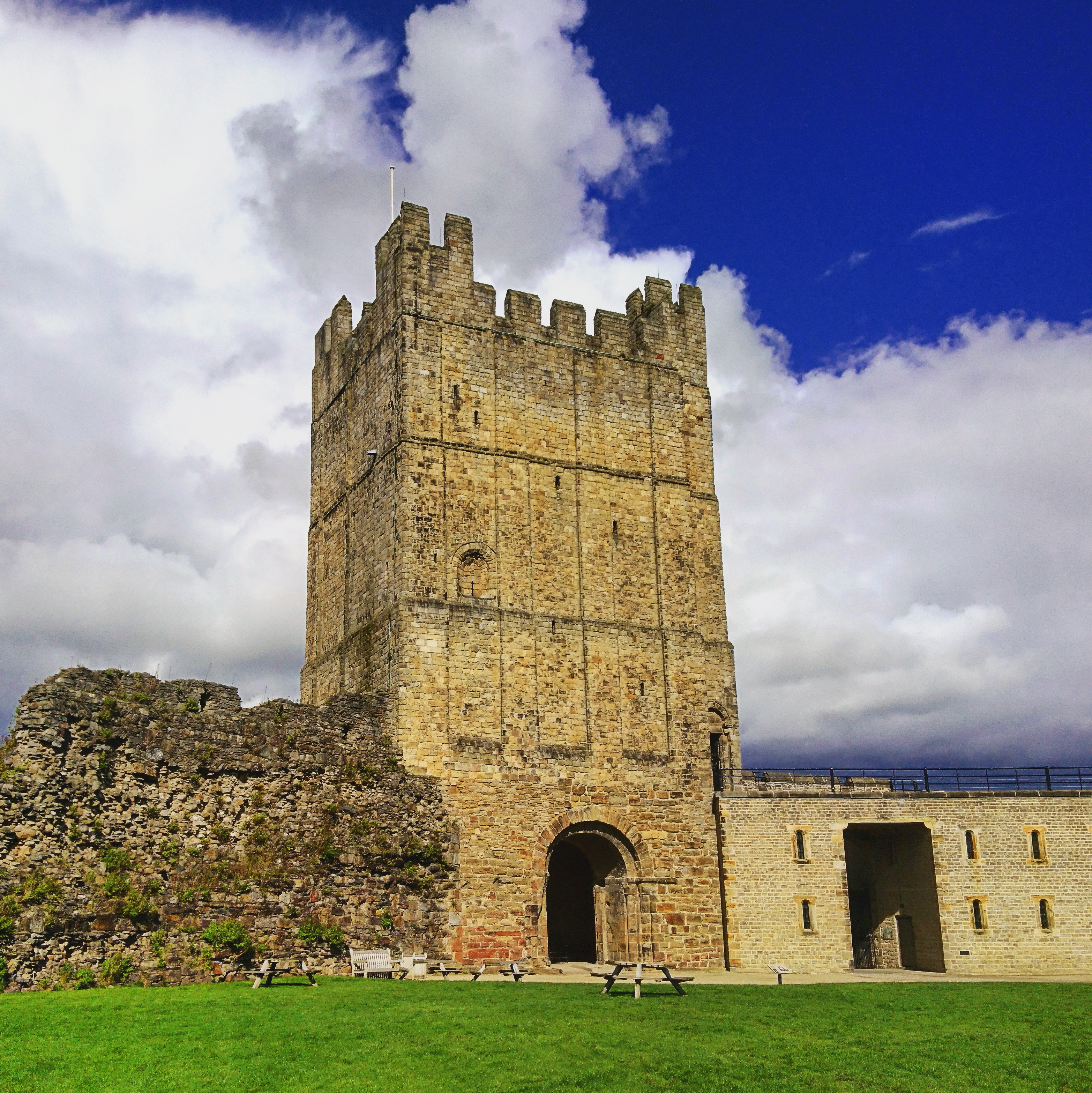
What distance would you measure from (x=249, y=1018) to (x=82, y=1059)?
2.93m

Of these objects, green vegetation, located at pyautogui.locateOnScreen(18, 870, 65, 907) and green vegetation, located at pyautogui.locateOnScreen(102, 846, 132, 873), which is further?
green vegetation, located at pyautogui.locateOnScreen(102, 846, 132, 873)

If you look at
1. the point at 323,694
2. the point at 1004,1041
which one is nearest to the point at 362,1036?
the point at 1004,1041

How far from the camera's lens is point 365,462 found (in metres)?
27.9

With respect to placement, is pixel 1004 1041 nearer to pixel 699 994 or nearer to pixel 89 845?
pixel 699 994

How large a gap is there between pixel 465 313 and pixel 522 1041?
18.5 metres

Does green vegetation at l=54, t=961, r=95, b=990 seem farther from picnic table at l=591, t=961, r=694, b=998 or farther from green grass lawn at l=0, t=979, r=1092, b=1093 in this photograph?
picnic table at l=591, t=961, r=694, b=998

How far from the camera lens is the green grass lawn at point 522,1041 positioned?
11.4 m

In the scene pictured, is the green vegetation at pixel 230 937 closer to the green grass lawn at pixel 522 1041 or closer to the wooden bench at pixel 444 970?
the green grass lawn at pixel 522 1041

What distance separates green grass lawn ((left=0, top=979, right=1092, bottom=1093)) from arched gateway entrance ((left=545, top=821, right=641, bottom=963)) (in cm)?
713

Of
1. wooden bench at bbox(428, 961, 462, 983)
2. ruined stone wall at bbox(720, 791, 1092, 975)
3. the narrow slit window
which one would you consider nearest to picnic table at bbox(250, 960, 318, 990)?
wooden bench at bbox(428, 961, 462, 983)

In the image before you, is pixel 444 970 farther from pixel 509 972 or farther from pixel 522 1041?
pixel 522 1041

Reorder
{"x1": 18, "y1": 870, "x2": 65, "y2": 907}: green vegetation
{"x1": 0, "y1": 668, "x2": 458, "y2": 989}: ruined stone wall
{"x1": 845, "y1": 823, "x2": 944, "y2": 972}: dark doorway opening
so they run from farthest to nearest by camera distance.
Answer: {"x1": 845, "y1": 823, "x2": 944, "y2": 972}: dark doorway opening → {"x1": 0, "y1": 668, "x2": 458, "y2": 989}: ruined stone wall → {"x1": 18, "y1": 870, "x2": 65, "y2": 907}: green vegetation

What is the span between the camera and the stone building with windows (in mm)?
24703

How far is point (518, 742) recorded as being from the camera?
985 inches
